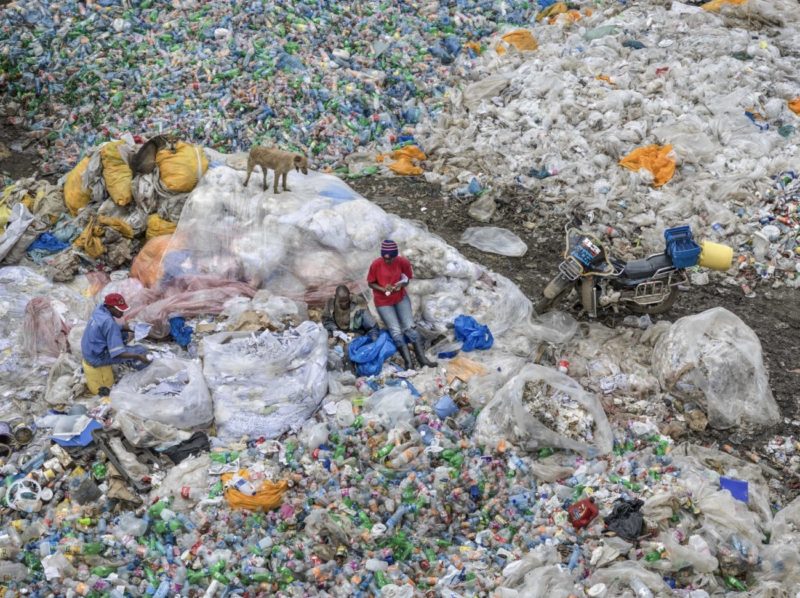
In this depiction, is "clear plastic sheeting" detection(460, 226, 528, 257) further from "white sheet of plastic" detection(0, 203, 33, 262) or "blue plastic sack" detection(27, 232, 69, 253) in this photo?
"white sheet of plastic" detection(0, 203, 33, 262)

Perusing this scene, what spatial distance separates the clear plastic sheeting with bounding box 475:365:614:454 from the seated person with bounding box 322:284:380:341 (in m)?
1.50

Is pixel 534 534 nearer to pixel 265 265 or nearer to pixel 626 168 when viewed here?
pixel 265 265

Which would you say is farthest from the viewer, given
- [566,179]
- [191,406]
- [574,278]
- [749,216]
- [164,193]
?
[566,179]

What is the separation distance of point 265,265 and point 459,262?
5.88 ft

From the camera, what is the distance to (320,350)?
23.1 ft

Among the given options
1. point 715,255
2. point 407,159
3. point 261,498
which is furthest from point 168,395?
point 407,159

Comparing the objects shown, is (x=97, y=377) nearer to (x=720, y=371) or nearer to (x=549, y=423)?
(x=549, y=423)

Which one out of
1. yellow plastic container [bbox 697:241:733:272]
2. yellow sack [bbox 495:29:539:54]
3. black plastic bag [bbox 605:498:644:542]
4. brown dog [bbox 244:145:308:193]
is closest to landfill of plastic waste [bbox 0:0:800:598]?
black plastic bag [bbox 605:498:644:542]

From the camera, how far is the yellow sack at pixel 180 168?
849 cm

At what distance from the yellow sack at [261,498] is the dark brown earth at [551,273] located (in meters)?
3.28

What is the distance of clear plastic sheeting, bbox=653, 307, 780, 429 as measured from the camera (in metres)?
6.83

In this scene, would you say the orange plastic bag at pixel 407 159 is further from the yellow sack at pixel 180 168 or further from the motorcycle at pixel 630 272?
the motorcycle at pixel 630 272

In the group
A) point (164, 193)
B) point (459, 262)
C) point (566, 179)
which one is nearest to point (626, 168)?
point (566, 179)

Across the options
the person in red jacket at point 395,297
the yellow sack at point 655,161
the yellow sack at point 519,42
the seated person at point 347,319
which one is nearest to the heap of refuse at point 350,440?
the seated person at point 347,319
